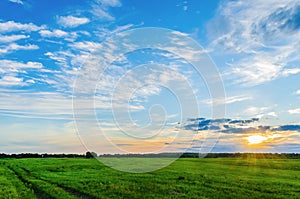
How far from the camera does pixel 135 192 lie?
86.7ft

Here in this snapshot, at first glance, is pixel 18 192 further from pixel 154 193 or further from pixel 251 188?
pixel 251 188

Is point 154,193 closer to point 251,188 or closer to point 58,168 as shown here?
point 251,188

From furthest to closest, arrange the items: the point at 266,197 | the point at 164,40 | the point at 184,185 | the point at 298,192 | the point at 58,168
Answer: the point at 58,168 < the point at 164,40 < the point at 184,185 < the point at 298,192 < the point at 266,197

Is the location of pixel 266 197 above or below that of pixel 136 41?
below

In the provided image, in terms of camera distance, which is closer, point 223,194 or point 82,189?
point 223,194

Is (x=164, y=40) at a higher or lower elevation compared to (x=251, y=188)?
higher

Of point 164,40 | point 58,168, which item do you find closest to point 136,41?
point 164,40

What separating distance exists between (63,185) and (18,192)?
14.4ft

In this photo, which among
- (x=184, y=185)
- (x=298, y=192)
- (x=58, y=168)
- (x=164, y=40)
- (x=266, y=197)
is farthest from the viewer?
(x=58, y=168)

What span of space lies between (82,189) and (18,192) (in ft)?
18.3

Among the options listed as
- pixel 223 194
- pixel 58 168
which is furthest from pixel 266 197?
pixel 58 168

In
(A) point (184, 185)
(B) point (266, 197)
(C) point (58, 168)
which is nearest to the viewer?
(B) point (266, 197)

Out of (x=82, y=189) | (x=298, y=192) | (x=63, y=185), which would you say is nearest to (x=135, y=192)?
(x=82, y=189)

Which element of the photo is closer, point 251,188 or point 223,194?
point 223,194
